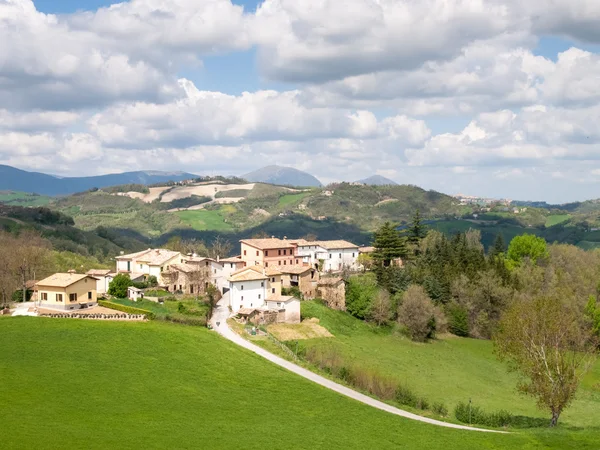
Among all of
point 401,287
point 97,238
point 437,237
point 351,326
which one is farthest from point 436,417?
point 97,238

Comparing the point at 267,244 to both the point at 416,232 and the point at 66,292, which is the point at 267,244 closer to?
the point at 416,232

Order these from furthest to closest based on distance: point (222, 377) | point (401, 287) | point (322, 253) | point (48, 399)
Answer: point (322, 253) < point (401, 287) < point (222, 377) < point (48, 399)

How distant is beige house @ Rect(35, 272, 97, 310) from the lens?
6209cm

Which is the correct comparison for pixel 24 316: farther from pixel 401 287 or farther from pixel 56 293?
pixel 401 287

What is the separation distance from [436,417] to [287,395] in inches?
488

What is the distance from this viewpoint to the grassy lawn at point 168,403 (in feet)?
99.1

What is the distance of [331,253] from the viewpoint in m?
108

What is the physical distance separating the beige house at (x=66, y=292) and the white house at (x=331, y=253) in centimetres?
4665

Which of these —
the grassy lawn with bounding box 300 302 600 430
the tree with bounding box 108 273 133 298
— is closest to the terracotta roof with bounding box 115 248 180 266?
the tree with bounding box 108 273 133 298

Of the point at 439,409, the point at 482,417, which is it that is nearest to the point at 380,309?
the point at 439,409

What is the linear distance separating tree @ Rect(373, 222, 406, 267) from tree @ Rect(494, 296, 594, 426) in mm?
48523

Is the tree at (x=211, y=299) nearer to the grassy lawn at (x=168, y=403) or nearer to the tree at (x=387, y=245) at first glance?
the grassy lawn at (x=168, y=403)

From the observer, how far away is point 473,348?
3196 inches

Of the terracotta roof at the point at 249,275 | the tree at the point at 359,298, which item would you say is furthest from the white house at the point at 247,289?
the tree at the point at 359,298
